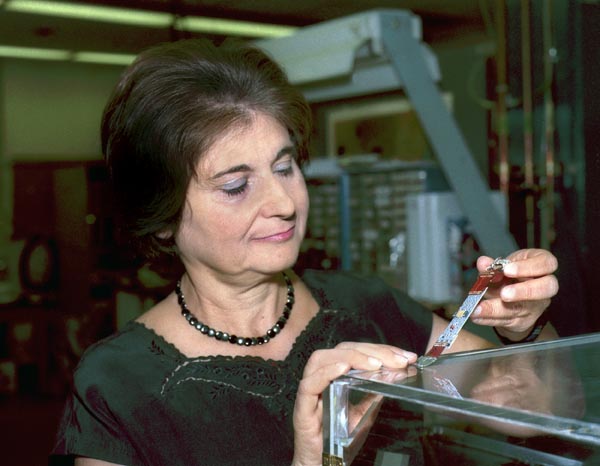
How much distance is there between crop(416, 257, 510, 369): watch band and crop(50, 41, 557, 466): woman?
15cm

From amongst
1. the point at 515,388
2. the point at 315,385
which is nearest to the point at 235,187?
the point at 315,385

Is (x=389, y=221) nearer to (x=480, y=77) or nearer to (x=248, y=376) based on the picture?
(x=248, y=376)

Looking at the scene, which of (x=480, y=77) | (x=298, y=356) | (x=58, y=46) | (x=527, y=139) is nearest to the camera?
(x=298, y=356)

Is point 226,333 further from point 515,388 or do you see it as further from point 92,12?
point 92,12

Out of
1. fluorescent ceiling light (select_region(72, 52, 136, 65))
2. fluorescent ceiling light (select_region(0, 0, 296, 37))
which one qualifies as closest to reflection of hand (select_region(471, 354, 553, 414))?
fluorescent ceiling light (select_region(0, 0, 296, 37))

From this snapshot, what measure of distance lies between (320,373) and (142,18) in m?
3.74

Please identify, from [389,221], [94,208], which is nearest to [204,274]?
[389,221]

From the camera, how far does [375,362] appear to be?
2.32ft

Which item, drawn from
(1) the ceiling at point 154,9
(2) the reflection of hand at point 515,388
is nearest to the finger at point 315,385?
(2) the reflection of hand at point 515,388

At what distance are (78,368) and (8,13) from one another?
3.15 metres

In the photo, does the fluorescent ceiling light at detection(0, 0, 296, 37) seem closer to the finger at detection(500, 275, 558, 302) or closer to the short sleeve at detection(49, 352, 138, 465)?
the short sleeve at detection(49, 352, 138, 465)

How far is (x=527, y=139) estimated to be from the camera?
212 cm

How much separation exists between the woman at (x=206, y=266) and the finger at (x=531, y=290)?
0.07 metres

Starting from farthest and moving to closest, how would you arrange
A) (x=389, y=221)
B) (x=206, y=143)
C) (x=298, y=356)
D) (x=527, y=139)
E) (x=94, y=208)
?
(x=94, y=208), (x=389, y=221), (x=527, y=139), (x=298, y=356), (x=206, y=143)
